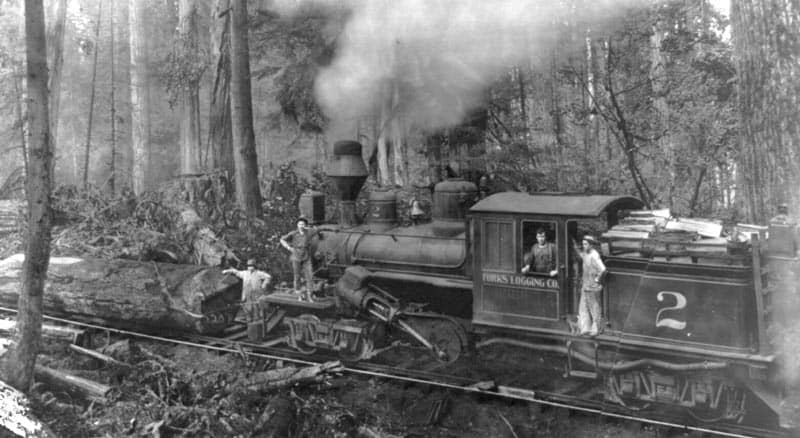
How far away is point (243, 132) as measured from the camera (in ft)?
28.4

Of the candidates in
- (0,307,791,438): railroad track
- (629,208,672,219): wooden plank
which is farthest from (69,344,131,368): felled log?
(629,208,672,219): wooden plank

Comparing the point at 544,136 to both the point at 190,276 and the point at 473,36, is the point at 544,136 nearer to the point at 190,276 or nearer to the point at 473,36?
the point at 473,36

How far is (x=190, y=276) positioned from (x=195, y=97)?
3.49 m

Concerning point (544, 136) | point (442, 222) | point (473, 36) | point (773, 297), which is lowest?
point (773, 297)

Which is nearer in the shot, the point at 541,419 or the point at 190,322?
the point at 541,419

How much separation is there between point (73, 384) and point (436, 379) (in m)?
3.32

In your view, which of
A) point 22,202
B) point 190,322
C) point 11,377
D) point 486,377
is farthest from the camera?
point 22,202

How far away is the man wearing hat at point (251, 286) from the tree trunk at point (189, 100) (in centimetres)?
275

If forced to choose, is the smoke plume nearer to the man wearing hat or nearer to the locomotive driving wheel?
the man wearing hat

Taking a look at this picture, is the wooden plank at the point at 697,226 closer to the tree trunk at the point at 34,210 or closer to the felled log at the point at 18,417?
the felled log at the point at 18,417

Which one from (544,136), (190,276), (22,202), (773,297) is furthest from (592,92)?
(22,202)

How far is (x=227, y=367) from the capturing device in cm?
657

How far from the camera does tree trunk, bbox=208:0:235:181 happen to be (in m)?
9.52

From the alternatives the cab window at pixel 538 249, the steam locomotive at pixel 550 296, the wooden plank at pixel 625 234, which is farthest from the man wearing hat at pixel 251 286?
the wooden plank at pixel 625 234
